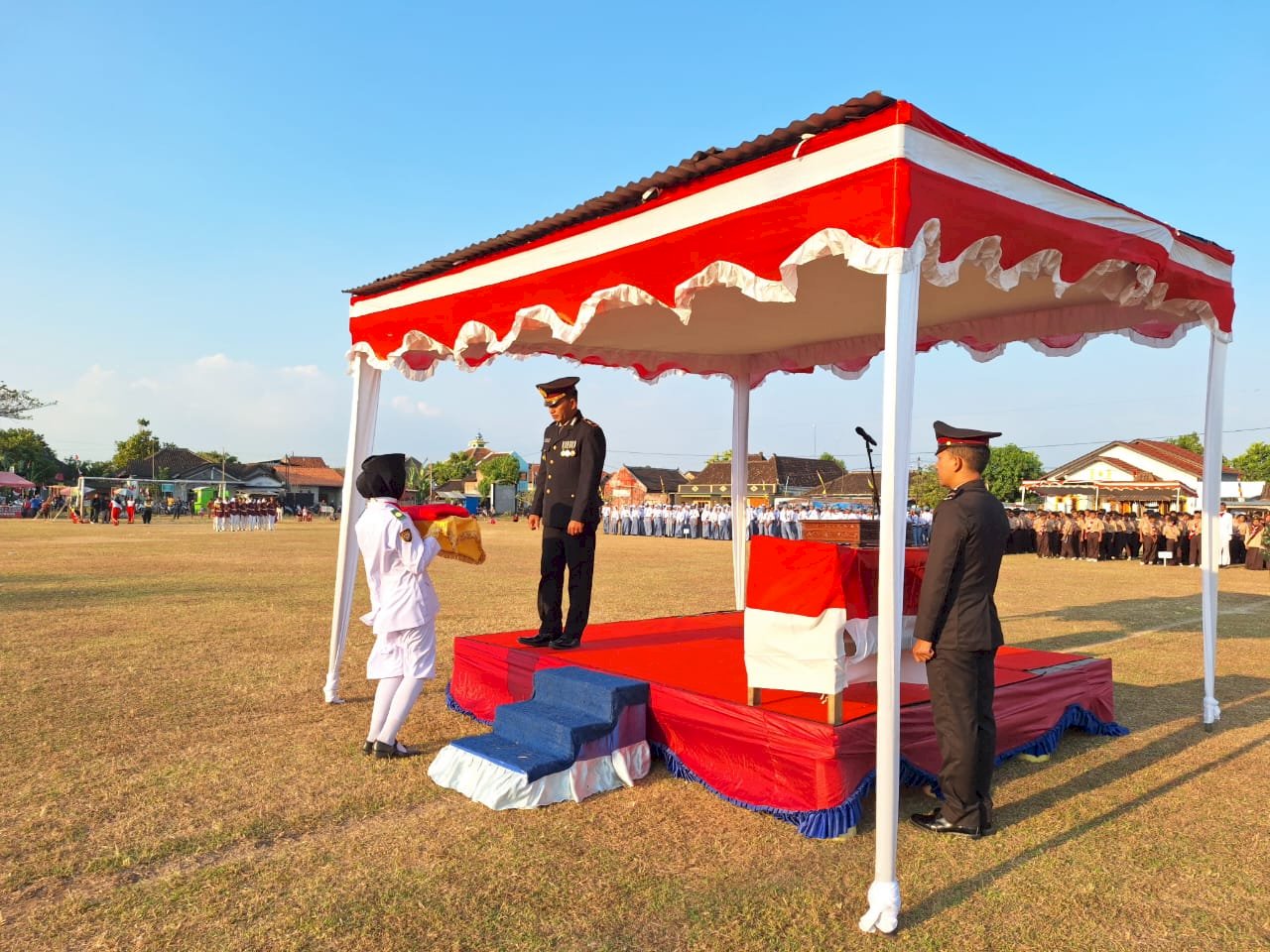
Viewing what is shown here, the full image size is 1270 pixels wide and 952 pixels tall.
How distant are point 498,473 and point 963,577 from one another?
338 feet

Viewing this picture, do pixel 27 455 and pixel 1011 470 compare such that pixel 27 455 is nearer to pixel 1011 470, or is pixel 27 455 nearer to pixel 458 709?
pixel 458 709

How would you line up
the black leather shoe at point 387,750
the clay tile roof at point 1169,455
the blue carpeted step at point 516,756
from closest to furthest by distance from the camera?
the blue carpeted step at point 516,756 → the black leather shoe at point 387,750 → the clay tile roof at point 1169,455

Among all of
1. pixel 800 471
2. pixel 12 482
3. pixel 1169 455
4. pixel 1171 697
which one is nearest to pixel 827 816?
pixel 1171 697

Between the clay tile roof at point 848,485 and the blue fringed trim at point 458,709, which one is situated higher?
the clay tile roof at point 848,485

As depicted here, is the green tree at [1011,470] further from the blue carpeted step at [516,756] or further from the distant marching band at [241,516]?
the blue carpeted step at [516,756]

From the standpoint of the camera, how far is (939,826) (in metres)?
3.75

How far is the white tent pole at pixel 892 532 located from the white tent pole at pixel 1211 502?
3789mm

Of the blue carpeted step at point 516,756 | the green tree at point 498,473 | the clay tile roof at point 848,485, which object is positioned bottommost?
the blue carpeted step at point 516,756

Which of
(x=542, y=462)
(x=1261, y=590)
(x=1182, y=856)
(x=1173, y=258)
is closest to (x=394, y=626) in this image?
(x=542, y=462)

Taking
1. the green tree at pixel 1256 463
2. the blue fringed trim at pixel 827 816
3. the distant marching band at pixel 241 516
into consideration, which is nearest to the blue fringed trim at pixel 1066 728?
the blue fringed trim at pixel 827 816

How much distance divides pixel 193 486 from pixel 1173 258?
278 ft

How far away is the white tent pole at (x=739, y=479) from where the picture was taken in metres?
8.71

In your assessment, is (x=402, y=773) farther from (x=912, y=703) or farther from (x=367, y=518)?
(x=912, y=703)

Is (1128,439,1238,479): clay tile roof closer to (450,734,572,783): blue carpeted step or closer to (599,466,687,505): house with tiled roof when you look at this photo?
(599,466,687,505): house with tiled roof
